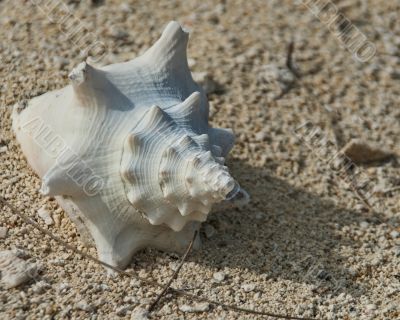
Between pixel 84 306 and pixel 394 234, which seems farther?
pixel 394 234

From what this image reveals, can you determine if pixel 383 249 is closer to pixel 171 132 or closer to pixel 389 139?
pixel 389 139

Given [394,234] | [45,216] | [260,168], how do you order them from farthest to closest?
[260,168] < [394,234] < [45,216]

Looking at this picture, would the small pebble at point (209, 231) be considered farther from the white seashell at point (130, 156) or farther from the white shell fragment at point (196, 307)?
the white shell fragment at point (196, 307)

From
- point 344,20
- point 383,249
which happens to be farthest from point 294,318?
point 344,20

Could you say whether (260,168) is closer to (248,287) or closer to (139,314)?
(248,287)

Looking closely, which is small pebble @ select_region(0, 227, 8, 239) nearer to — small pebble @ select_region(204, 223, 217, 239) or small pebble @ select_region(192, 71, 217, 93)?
small pebble @ select_region(204, 223, 217, 239)

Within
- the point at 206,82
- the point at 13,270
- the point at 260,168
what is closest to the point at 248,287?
the point at 260,168

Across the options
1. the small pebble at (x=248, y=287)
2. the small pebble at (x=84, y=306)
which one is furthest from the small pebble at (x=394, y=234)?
the small pebble at (x=84, y=306)
